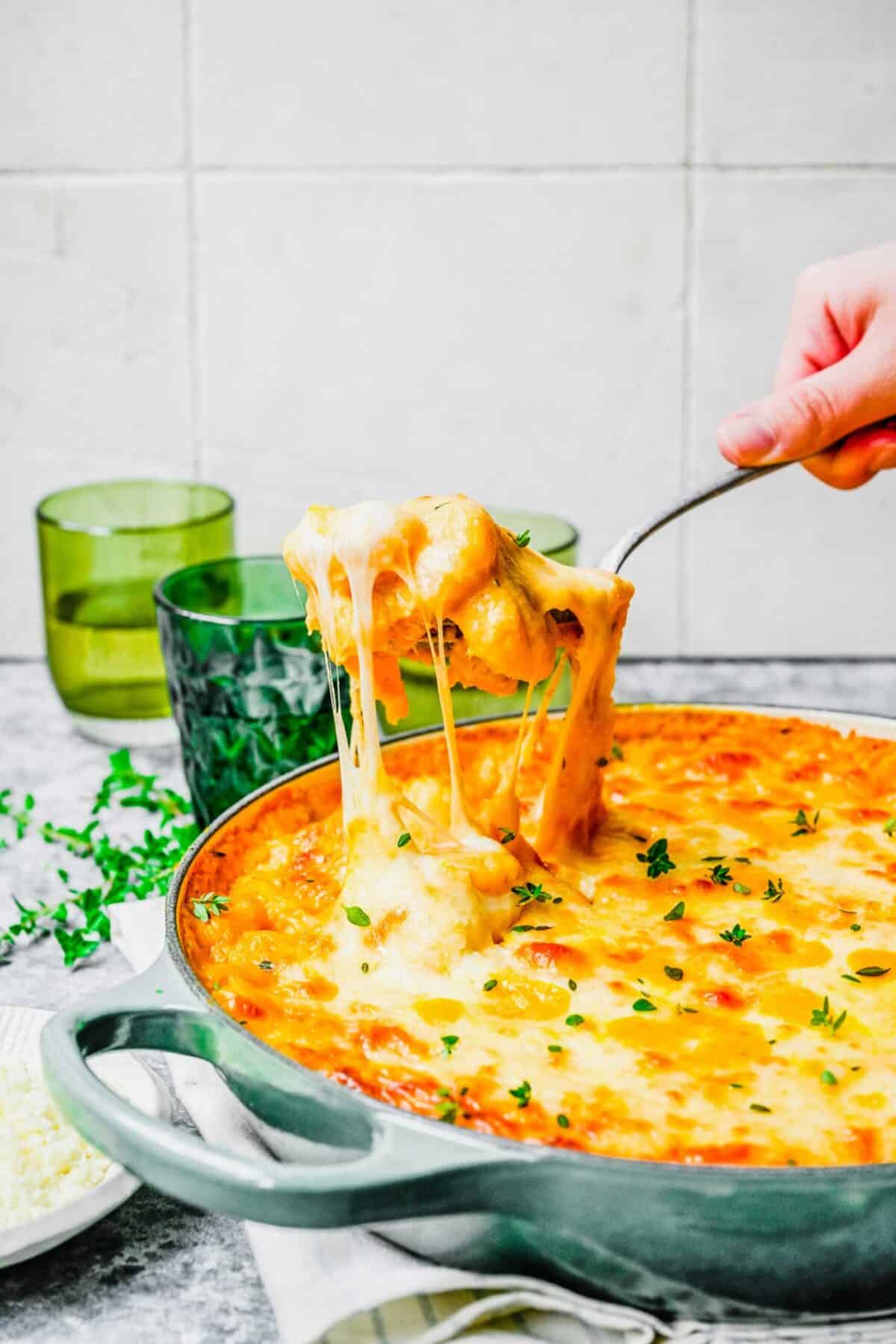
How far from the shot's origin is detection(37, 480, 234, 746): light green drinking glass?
234cm

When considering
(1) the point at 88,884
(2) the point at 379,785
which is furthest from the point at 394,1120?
(1) the point at 88,884

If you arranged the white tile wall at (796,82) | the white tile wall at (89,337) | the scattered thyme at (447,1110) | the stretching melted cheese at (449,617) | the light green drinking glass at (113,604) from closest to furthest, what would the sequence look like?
the scattered thyme at (447,1110) → the stretching melted cheese at (449,617) → the light green drinking glass at (113,604) → the white tile wall at (796,82) → the white tile wall at (89,337)

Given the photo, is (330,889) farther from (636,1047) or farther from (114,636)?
(114,636)

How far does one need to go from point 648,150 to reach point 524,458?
21.0 inches

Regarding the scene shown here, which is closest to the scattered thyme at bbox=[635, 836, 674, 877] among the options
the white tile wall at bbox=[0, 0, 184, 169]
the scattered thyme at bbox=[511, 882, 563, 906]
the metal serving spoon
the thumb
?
the scattered thyme at bbox=[511, 882, 563, 906]

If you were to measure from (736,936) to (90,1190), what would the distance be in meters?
0.60

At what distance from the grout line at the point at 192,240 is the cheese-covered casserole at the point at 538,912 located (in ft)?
3.70

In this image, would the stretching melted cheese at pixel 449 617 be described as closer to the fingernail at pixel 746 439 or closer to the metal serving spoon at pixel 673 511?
the metal serving spoon at pixel 673 511

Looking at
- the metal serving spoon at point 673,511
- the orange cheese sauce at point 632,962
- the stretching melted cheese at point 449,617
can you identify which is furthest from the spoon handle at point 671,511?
the orange cheese sauce at point 632,962

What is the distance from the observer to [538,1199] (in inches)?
41.2

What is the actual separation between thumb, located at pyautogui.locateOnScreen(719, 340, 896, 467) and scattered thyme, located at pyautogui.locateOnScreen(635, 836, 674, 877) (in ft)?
1.63

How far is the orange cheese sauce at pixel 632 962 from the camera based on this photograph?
3.84ft

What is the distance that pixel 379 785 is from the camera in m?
1.48

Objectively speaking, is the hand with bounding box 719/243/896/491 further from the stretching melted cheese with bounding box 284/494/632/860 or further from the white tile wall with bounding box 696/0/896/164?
the white tile wall with bounding box 696/0/896/164
